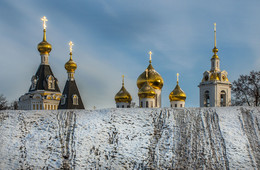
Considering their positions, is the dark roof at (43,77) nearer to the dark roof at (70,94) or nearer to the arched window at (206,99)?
the dark roof at (70,94)

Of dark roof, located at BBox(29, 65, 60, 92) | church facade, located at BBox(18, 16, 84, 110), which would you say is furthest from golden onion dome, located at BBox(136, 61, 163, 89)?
dark roof, located at BBox(29, 65, 60, 92)

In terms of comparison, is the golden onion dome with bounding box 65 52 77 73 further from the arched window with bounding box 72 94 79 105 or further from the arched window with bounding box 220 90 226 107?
the arched window with bounding box 220 90 226 107

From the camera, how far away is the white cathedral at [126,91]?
29406mm

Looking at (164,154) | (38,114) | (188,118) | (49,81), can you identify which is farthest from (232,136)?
(49,81)

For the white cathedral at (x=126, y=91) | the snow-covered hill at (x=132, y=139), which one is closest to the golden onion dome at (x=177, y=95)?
the white cathedral at (x=126, y=91)

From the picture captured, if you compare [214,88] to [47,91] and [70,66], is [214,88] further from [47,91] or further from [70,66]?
[47,91]

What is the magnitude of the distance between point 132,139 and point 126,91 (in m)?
25.6

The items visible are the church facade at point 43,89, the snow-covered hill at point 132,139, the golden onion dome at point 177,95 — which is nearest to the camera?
the snow-covered hill at point 132,139

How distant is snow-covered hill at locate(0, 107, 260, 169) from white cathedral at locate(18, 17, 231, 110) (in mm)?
22126

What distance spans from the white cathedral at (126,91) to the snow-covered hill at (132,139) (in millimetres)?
22126

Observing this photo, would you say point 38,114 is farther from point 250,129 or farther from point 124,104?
point 124,104

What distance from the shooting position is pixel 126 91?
32.1m

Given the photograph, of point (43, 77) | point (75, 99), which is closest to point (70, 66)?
point (43, 77)

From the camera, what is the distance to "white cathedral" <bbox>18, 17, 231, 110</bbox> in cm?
2941
